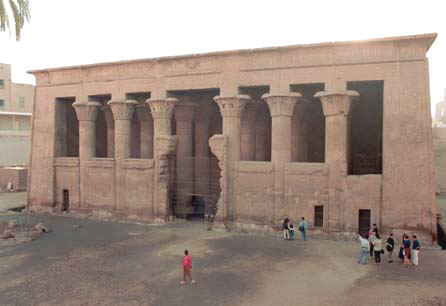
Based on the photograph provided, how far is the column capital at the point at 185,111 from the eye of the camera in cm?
2305

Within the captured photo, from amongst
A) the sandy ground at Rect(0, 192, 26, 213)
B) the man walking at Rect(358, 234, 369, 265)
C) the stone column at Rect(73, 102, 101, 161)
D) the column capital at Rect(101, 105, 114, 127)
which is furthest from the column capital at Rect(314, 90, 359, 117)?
the sandy ground at Rect(0, 192, 26, 213)

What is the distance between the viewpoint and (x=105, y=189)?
23250 mm

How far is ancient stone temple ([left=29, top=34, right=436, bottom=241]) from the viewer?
16719 millimetres

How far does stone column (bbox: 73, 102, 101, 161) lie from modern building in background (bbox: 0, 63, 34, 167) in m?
22.1

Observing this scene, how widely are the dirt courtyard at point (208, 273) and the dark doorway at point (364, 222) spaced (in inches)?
42.7

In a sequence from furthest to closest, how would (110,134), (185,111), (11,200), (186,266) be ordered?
(11,200) → (110,134) → (185,111) → (186,266)

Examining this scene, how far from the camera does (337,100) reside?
1766 centimetres

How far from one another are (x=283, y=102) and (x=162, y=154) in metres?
7.48

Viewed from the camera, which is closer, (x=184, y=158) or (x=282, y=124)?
(x=282, y=124)

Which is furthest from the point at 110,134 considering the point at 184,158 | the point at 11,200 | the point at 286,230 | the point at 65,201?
the point at 286,230

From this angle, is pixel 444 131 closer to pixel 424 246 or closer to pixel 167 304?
pixel 424 246

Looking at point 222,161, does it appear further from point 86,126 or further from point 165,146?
point 86,126

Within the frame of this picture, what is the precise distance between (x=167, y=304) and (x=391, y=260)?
8950mm

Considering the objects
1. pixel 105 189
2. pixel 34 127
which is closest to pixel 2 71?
pixel 34 127
